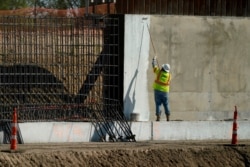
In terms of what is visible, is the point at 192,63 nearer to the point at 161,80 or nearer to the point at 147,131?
the point at 161,80

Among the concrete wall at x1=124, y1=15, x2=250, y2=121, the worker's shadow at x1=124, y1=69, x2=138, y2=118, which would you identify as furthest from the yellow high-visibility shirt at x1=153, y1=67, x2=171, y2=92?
the worker's shadow at x1=124, y1=69, x2=138, y2=118

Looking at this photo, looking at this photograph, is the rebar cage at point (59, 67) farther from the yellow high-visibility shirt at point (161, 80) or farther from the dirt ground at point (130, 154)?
the dirt ground at point (130, 154)

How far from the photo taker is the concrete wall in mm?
21891

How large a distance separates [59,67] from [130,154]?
12.4ft

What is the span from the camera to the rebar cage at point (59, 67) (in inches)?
816

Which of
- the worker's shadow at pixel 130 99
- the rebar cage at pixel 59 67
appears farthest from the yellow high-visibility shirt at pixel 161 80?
the rebar cage at pixel 59 67

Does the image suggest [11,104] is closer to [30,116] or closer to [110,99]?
[30,116]

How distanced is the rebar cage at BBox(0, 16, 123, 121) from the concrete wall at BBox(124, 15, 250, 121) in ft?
1.78

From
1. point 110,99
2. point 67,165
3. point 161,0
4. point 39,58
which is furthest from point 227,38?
point 67,165

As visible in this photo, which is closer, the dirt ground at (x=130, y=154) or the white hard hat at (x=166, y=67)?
the dirt ground at (x=130, y=154)

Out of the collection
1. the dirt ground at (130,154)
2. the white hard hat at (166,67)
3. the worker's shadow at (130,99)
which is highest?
the white hard hat at (166,67)

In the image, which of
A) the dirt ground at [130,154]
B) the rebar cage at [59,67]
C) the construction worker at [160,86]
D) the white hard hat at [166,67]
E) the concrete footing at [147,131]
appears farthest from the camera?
the construction worker at [160,86]

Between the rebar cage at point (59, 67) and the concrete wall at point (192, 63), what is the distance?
54 cm

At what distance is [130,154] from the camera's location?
19031 millimetres
